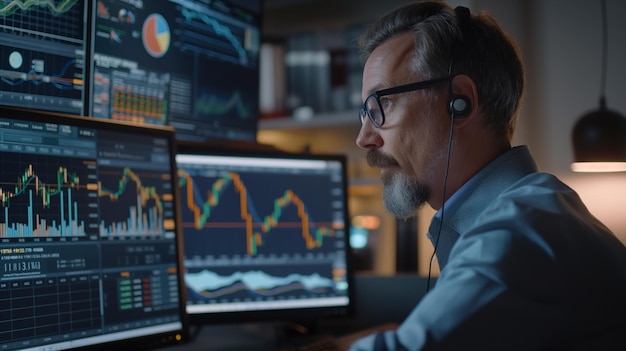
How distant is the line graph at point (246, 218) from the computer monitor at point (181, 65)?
0.16 m

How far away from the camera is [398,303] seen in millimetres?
1646

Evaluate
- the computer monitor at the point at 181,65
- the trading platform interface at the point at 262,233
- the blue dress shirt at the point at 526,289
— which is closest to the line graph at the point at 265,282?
the trading platform interface at the point at 262,233

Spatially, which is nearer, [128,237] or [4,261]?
[4,261]

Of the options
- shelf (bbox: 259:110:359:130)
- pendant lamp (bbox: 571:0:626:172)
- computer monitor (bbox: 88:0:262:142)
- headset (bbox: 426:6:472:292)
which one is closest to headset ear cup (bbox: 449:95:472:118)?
headset (bbox: 426:6:472:292)

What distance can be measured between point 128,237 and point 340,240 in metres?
0.60

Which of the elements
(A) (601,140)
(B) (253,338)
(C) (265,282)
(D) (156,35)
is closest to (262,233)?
(C) (265,282)

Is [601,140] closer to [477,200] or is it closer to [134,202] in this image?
[477,200]

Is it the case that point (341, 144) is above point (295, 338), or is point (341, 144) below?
above

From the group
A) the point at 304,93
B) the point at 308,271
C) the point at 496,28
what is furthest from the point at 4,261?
the point at 304,93

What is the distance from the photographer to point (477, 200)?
1.04 meters

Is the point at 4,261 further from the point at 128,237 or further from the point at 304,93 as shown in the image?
the point at 304,93

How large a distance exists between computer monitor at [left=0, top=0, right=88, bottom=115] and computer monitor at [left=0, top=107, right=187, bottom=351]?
16cm

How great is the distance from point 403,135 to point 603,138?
0.95 m

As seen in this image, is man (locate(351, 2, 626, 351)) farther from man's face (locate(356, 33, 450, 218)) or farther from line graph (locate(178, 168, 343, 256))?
line graph (locate(178, 168, 343, 256))
